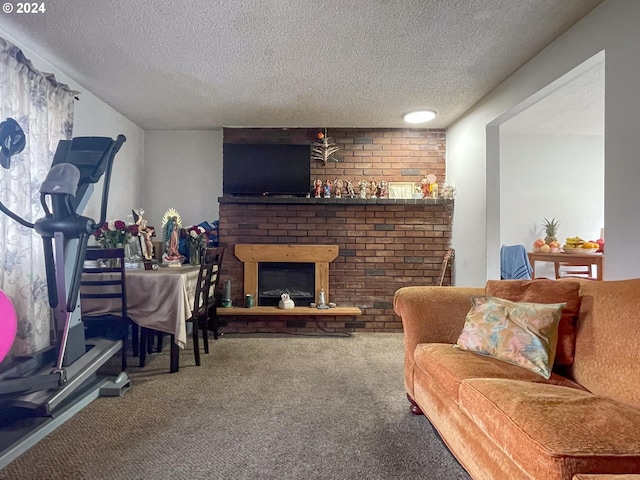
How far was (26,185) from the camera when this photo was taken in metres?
2.30

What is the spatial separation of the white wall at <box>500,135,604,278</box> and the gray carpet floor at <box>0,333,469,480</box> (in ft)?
10.3

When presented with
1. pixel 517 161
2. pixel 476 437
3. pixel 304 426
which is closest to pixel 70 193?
pixel 304 426

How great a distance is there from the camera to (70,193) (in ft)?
6.21

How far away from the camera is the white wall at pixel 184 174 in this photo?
417 cm

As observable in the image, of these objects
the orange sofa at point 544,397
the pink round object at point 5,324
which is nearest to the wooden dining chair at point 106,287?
the pink round object at point 5,324

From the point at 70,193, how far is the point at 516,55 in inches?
118

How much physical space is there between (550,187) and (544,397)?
4.35 metres

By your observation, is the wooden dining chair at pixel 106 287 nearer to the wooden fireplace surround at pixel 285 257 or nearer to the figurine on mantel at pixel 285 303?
the wooden fireplace surround at pixel 285 257

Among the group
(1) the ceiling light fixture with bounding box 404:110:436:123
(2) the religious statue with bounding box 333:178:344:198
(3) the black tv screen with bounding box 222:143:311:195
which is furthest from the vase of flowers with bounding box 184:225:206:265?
(1) the ceiling light fixture with bounding box 404:110:436:123

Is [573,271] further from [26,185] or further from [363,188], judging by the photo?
[26,185]

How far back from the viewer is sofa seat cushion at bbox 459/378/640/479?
91 cm

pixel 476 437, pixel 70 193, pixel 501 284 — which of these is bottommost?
pixel 476 437

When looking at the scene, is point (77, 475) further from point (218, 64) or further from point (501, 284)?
point (218, 64)

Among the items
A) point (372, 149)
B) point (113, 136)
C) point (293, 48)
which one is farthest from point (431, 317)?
point (113, 136)
